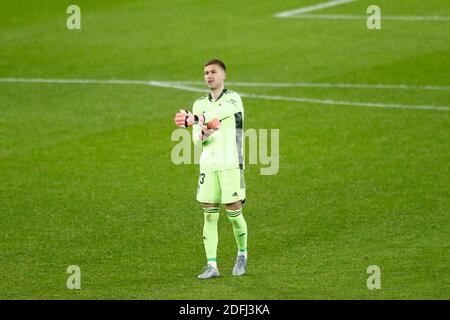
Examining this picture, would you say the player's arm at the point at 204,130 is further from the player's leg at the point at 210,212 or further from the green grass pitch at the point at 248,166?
the green grass pitch at the point at 248,166

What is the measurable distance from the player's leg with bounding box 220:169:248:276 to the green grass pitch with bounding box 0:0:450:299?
0.21 m

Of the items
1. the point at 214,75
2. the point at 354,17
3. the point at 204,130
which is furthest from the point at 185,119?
the point at 354,17

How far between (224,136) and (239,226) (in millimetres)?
1032

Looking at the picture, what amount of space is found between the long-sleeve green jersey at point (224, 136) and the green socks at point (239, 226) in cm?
52

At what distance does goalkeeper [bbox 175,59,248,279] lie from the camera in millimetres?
12938

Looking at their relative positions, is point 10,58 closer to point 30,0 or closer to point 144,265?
point 30,0

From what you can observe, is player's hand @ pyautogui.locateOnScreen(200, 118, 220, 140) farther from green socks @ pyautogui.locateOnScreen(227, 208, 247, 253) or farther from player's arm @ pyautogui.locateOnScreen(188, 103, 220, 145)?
green socks @ pyautogui.locateOnScreen(227, 208, 247, 253)

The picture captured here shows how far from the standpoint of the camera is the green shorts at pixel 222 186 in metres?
13.1

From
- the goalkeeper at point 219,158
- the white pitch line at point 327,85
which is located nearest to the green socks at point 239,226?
the goalkeeper at point 219,158

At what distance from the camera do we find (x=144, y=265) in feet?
44.9

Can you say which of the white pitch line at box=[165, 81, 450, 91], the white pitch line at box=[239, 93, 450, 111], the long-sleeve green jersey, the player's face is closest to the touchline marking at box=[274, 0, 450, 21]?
the white pitch line at box=[165, 81, 450, 91]

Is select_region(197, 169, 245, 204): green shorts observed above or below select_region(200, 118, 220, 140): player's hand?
below

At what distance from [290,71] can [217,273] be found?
12144 mm
